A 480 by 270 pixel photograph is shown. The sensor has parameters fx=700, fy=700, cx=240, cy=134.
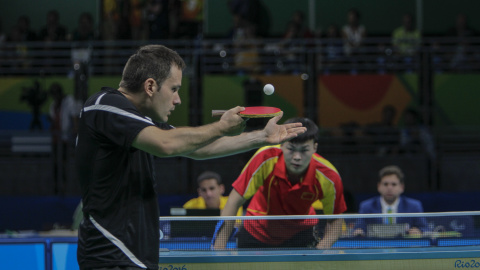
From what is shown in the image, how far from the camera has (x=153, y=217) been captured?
294 cm

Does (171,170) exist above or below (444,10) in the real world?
below

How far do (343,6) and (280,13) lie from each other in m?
1.29

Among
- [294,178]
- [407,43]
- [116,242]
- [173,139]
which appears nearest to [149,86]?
[173,139]

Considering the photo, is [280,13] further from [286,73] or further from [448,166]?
[448,166]

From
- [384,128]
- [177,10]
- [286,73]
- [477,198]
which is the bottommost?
[477,198]

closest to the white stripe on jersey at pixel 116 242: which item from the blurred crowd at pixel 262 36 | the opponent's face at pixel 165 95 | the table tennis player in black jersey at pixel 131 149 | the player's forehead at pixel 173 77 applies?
the table tennis player in black jersey at pixel 131 149

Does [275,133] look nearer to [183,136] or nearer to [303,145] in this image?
[183,136]

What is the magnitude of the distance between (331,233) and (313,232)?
101mm

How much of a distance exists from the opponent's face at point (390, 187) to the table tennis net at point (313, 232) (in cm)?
263

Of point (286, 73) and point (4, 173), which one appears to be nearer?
point (4, 173)

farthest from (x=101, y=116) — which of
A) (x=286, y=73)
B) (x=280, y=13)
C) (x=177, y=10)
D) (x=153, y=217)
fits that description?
(x=280, y=13)

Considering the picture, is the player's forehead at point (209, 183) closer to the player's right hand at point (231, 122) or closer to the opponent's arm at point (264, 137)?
the opponent's arm at point (264, 137)

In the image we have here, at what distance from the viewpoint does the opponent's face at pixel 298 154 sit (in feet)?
15.2

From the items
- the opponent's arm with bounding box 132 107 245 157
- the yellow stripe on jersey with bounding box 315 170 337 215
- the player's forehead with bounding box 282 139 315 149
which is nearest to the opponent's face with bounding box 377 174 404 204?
the yellow stripe on jersey with bounding box 315 170 337 215
